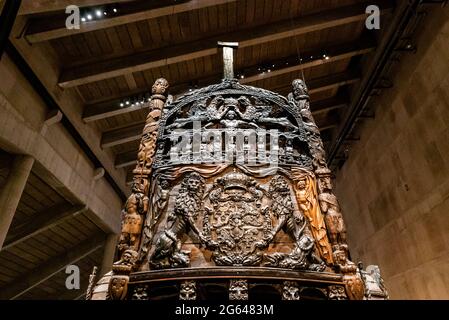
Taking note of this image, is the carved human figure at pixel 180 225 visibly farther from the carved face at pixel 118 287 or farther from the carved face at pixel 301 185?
the carved face at pixel 301 185

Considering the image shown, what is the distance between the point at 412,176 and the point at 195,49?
18.8 ft

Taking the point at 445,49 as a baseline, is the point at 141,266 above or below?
below

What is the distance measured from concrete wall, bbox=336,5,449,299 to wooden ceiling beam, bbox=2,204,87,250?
8.16 m

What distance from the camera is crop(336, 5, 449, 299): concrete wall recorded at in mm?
5816

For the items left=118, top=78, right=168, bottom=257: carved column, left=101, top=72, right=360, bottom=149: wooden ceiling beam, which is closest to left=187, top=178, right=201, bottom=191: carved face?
left=118, top=78, right=168, bottom=257: carved column

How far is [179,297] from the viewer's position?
2.56 meters

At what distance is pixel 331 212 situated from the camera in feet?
10.3

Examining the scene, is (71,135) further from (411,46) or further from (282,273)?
(411,46)

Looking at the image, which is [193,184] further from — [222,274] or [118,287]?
[118,287]

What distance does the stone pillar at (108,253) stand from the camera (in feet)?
30.7

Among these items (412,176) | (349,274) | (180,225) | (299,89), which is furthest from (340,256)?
(412,176)
